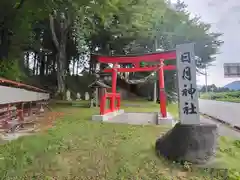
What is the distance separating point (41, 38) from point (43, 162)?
23.4 m

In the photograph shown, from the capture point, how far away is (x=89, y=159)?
389 cm

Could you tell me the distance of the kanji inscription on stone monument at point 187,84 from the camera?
13.9 ft

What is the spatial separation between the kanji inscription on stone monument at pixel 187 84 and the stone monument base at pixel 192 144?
0.85 feet

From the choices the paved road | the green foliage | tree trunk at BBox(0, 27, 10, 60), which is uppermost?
tree trunk at BBox(0, 27, 10, 60)

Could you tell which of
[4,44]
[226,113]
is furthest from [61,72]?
[226,113]

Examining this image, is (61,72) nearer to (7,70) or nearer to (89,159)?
(7,70)

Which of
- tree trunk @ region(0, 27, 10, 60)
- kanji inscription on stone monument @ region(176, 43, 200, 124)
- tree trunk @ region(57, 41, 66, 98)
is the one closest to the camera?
kanji inscription on stone monument @ region(176, 43, 200, 124)

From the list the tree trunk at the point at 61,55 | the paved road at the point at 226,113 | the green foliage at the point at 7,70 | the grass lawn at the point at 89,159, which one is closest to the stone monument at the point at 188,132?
the grass lawn at the point at 89,159

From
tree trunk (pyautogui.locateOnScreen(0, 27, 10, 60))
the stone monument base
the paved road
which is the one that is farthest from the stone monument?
tree trunk (pyautogui.locateOnScreen(0, 27, 10, 60))

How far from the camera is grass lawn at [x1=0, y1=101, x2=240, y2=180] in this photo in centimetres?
334

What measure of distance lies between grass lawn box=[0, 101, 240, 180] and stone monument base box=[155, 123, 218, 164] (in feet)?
0.71

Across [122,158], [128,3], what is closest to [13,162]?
[122,158]

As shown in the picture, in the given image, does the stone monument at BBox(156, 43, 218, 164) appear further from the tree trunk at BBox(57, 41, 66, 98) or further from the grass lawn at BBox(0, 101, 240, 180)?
the tree trunk at BBox(57, 41, 66, 98)

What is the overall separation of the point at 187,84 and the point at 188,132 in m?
1.11
